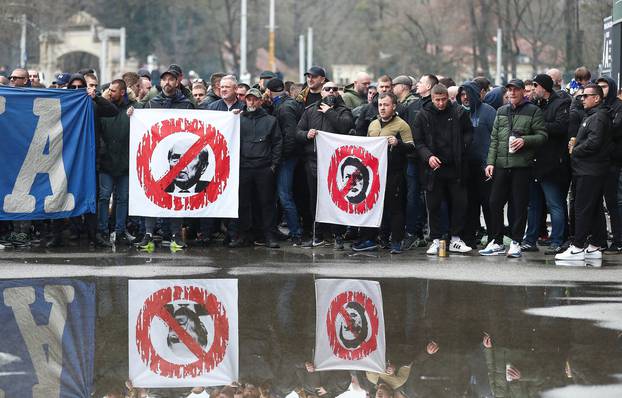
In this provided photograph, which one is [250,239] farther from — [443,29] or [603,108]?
[443,29]

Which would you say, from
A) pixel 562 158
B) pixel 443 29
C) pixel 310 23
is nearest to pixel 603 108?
pixel 562 158

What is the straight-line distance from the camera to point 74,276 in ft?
41.6

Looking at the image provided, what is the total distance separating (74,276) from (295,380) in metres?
4.93

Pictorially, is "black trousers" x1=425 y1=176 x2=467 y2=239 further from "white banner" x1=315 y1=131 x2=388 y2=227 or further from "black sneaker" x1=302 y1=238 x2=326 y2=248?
"black sneaker" x1=302 y1=238 x2=326 y2=248

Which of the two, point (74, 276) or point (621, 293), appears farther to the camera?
point (74, 276)

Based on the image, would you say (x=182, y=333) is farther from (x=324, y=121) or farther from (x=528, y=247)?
(x=528, y=247)

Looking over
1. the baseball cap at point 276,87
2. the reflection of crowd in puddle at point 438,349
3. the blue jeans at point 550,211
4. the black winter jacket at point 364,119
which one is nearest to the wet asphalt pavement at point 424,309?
the reflection of crowd in puddle at point 438,349

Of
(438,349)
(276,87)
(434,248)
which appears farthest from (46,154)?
(438,349)

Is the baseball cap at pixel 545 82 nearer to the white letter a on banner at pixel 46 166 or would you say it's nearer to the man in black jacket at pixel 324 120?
the man in black jacket at pixel 324 120

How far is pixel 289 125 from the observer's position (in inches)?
617

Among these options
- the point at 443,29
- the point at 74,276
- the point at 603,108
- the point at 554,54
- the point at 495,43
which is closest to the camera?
the point at 74,276

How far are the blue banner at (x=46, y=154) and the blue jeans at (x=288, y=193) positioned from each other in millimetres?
2257

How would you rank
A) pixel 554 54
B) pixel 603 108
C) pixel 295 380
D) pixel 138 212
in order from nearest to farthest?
pixel 295 380 < pixel 603 108 < pixel 138 212 < pixel 554 54

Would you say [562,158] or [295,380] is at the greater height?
[562,158]
